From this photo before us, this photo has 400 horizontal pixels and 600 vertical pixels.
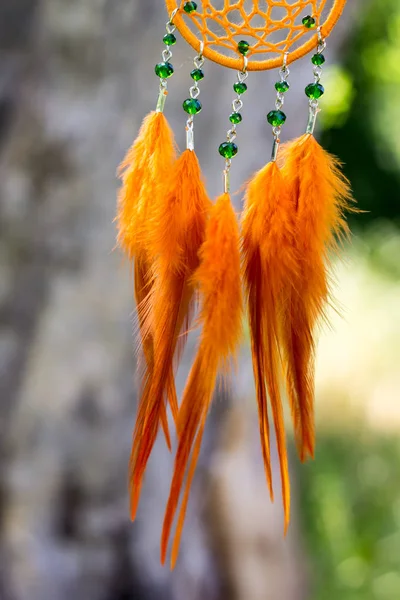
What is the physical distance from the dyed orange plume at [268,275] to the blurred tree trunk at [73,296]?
559 mm

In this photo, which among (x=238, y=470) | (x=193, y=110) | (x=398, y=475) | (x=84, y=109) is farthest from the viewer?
(x=398, y=475)

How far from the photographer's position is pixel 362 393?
1.54m

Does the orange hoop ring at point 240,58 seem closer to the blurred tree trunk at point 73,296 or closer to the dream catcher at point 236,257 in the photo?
the dream catcher at point 236,257

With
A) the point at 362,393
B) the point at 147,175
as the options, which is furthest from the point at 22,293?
the point at 362,393

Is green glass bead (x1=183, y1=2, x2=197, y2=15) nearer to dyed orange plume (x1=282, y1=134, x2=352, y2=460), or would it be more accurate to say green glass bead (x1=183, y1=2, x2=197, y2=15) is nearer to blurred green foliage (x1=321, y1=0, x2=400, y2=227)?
dyed orange plume (x1=282, y1=134, x2=352, y2=460)

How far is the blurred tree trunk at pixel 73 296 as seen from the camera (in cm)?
103

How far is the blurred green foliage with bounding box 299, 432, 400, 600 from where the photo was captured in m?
1.36

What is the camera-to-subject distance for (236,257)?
0.47m

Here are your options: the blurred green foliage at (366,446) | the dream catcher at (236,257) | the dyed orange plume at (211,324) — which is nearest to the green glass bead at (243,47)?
the dream catcher at (236,257)

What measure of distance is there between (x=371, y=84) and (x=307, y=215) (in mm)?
1140

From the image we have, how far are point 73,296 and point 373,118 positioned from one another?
85 centimetres

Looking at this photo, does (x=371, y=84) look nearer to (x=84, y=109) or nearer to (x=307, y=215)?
(x=84, y=109)

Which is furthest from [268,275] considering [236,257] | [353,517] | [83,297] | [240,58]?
[353,517]

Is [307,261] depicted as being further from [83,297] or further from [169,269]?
[83,297]
